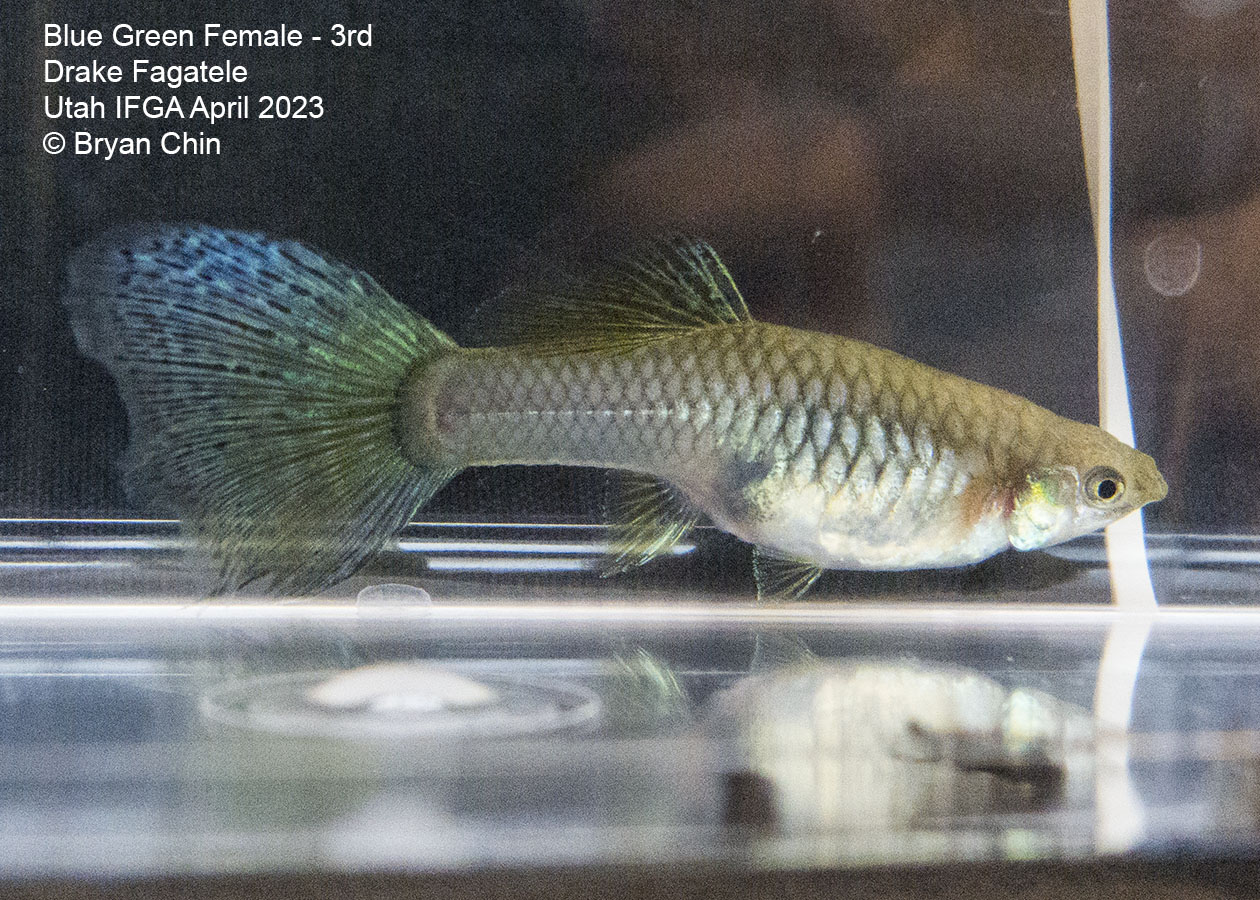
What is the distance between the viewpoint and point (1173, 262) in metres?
1.49

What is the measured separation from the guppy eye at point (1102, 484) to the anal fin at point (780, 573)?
0.29m

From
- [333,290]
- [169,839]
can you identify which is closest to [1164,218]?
[333,290]

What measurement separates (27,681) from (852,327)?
3.24 feet

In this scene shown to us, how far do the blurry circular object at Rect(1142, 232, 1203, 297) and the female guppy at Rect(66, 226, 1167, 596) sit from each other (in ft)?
1.29

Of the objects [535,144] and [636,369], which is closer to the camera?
[636,369]

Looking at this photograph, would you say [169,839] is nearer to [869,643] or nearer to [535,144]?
[869,643]

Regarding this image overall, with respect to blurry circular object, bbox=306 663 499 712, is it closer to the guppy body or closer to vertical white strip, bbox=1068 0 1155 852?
the guppy body

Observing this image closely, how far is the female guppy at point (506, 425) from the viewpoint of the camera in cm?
115

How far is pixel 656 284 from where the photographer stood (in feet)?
4.14

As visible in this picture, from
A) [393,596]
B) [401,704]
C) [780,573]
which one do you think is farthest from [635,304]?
[401,704]

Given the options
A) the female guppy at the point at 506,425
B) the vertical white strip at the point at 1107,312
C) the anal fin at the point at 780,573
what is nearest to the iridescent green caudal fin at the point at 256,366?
the female guppy at the point at 506,425

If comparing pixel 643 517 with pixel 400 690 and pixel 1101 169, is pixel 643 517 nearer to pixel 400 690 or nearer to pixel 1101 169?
pixel 400 690

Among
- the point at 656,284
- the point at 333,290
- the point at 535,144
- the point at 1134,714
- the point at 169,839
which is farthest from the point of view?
the point at 535,144

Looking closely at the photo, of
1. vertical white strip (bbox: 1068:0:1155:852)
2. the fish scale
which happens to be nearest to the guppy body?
the fish scale
